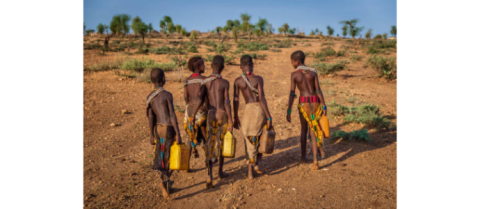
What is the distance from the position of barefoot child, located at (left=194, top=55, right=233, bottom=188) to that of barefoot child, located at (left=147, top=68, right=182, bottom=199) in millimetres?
503

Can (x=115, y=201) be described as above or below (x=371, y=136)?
below

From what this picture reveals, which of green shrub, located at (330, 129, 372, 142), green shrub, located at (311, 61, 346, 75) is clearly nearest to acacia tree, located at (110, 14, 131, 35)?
green shrub, located at (311, 61, 346, 75)

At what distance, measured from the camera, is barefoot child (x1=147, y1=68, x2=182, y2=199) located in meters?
3.71

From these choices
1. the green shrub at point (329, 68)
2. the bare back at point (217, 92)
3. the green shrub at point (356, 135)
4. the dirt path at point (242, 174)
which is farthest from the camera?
the green shrub at point (329, 68)

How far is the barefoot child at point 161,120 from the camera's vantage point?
3.71 metres

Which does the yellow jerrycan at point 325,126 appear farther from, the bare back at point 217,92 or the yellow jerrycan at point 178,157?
the yellow jerrycan at point 178,157

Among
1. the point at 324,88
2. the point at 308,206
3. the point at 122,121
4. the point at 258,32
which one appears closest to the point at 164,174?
the point at 308,206

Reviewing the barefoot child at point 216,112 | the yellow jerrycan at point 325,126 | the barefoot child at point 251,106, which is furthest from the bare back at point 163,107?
the yellow jerrycan at point 325,126

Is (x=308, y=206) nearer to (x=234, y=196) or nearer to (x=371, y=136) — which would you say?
(x=234, y=196)

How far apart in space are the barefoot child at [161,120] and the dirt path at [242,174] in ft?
1.99

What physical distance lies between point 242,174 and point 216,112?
48.2 inches

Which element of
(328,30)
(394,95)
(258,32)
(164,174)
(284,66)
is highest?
(328,30)

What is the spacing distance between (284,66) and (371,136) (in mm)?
10094

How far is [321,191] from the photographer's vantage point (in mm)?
4074
